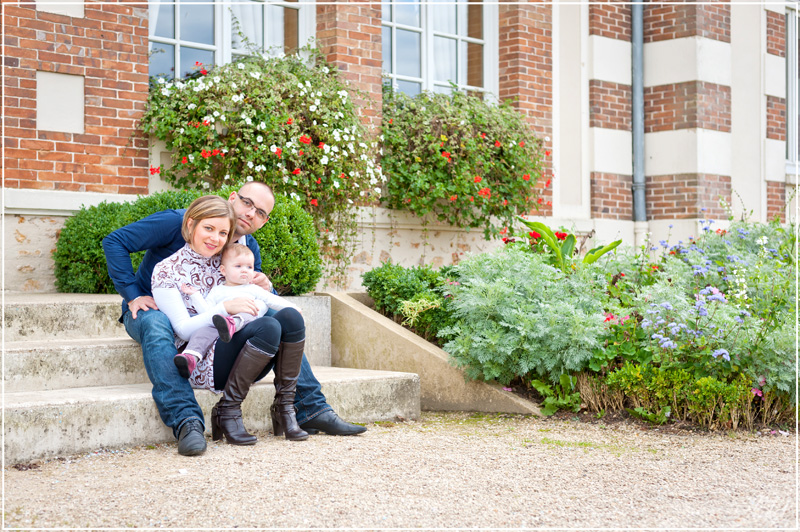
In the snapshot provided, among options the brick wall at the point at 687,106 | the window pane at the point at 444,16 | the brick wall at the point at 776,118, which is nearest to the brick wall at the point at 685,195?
the brick wall at the point at 687,106

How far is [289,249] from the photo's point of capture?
5590 mm

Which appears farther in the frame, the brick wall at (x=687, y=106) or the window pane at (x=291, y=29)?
the brick wall at (x=687, y=106)

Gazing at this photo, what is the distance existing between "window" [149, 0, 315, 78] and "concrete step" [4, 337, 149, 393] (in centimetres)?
327

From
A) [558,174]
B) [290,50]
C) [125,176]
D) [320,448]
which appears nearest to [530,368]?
[320,448]

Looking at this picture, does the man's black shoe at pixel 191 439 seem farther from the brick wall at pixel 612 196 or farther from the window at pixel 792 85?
the window at pixel 792 85

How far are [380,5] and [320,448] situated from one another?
521 centimetres

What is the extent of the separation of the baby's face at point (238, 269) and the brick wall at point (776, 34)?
870cm

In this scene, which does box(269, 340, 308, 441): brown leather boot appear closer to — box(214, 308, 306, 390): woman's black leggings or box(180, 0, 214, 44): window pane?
box(214, 308, 306, 390): woman's black leggings

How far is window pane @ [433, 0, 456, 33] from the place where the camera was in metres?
8.83

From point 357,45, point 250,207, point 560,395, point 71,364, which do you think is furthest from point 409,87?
point 71,364

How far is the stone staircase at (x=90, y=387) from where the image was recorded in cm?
359

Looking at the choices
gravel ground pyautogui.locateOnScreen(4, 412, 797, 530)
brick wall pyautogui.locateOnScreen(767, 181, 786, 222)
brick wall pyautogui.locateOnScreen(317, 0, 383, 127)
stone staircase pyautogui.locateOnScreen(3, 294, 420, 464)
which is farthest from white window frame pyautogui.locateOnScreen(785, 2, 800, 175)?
stone staircase pyautogui.locateOnScreen(3, 294, 420, 464)

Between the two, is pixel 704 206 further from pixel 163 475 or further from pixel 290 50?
pixel 163 475

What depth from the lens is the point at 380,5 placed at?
7.95 meters
